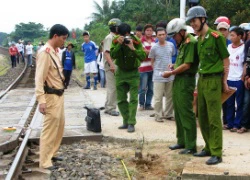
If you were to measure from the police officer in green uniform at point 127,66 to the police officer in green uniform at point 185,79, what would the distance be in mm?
1435

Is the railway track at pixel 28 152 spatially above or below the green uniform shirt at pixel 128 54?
below

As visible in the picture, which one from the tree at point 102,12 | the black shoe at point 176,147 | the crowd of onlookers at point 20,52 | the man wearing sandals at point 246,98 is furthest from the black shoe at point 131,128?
the tree at point 102,12

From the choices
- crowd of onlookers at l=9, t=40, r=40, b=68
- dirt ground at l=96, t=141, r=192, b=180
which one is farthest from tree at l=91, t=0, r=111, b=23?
dirt ground at l=96, t=141, r=192, b=180

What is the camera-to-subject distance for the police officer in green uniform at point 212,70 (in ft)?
17.9

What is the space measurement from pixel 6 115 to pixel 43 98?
197 inches

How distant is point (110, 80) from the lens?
374 inches

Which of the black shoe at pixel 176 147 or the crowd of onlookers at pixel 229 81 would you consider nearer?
the black shoe at pixel 176 147

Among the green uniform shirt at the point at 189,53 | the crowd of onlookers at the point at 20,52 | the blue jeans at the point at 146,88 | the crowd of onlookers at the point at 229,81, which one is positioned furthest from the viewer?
the crowd of onlookers at the point at 20,52

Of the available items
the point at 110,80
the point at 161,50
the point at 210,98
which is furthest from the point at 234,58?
the point at 110,80

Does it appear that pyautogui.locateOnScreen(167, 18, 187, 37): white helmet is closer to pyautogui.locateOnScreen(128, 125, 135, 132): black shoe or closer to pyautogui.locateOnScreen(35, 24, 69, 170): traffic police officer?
pyautogui.locateOnScreen(35, 24, 69, 170): traffic police officer

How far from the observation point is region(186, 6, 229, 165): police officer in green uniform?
5.46 m

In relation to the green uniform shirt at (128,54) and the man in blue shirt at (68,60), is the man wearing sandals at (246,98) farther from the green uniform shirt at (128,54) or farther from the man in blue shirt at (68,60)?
the man in blue shirt at (68,60)

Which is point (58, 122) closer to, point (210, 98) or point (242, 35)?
point (210, 98)

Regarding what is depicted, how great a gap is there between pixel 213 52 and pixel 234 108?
252 centimetres
